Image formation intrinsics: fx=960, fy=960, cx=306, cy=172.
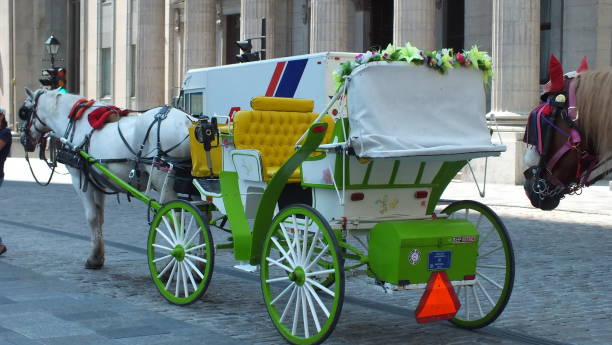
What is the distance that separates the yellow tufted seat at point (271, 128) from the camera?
8273 mm

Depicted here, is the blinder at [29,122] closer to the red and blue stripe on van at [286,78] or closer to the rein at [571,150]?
the rein at [571,150]

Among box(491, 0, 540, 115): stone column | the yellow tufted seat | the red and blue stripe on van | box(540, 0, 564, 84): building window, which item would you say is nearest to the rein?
the yellow tufted seat

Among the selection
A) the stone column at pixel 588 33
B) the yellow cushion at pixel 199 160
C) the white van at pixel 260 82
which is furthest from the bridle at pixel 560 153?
the stone column at pixel 588 33

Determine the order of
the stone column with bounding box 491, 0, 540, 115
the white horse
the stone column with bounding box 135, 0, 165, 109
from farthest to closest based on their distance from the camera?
the stone column with bounding box 135, 0, 165, 109 < the stone column with bounding box 491, 0, 540, 115 < the white horse

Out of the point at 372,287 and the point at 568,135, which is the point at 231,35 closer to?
the point at 372,287

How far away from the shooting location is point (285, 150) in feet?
27.8

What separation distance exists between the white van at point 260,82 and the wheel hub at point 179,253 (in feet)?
37.8

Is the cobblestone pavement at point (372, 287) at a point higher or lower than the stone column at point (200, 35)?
lower

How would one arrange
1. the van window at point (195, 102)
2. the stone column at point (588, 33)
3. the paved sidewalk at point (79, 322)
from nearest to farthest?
the paved sidewalk at point (79, 322)
the van window at point (195, 102)
the stone column at point (588, 33)

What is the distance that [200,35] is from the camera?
3531 centimetres

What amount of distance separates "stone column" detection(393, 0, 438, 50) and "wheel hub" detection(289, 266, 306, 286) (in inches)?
815

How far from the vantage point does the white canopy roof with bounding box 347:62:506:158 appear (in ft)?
21.9

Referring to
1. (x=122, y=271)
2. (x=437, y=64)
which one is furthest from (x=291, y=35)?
(x=437, y=64)

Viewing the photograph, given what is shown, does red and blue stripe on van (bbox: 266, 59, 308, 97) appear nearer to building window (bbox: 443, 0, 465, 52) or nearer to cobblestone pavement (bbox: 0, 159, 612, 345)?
cobblestone pavement (bbox: 0, 159, 612, 345)
